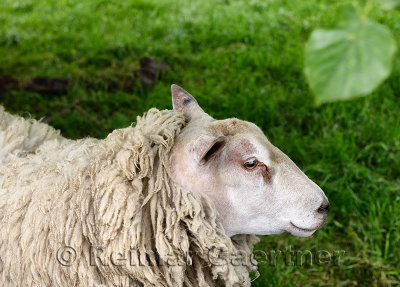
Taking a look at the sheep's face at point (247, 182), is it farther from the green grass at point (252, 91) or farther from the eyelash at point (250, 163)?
the green grass at point (252, 91)

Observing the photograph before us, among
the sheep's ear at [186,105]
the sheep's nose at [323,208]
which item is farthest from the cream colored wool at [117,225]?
the sheep's nose at [323,208]

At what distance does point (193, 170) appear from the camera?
2.10 metres

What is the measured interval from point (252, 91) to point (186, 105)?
7.45 ft

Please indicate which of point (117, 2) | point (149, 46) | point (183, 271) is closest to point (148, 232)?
point (183, 271)

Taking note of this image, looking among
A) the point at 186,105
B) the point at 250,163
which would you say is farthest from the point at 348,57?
the point at 186,105

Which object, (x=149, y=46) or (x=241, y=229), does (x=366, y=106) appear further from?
(x=149, y=46)

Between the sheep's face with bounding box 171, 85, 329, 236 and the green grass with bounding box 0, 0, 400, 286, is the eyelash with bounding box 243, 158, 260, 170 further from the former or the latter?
the green grass with bounding box 0, 0, 400, 286

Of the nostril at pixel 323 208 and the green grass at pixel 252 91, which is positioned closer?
the nostril at pixel 323 208

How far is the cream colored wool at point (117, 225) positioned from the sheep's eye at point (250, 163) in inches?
9.5

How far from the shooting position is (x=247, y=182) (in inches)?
82.9

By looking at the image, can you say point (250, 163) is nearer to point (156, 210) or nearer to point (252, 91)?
point (156, 210)

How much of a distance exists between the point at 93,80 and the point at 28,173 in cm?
305

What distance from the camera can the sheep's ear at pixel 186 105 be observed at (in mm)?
2473

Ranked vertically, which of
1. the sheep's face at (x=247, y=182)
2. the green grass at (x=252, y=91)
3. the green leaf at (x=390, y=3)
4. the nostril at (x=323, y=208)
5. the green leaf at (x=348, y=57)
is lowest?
the green grass at (x=252, y=91)
